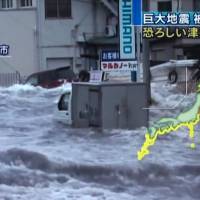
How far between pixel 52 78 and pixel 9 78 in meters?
7.17

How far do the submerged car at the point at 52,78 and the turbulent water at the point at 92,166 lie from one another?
70.9 ft

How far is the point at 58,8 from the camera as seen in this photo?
5134 centimetres

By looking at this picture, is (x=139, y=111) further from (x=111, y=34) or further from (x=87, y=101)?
(x=111, y=34)

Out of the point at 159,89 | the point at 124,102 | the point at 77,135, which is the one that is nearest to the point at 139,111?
the point at 124,102

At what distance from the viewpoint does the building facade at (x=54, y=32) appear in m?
51.0

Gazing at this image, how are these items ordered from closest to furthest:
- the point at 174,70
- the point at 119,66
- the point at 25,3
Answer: the point at 119,66
the point at 174,70
the point at 25,3

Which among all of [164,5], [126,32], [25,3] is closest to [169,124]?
[126,32]

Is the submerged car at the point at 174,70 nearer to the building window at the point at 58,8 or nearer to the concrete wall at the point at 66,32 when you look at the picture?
the concrete wall at the point at 66,32

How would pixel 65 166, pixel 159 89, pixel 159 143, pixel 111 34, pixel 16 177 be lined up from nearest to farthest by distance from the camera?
pixel 16 177, pixel 65 166, pixel 159 143, pixel 159 89, pixel 111 34

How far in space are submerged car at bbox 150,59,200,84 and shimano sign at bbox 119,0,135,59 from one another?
10.3 m

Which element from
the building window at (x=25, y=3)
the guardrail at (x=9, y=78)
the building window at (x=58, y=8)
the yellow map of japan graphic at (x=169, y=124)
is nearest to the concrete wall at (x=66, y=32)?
the building window at (x=58, y=8)

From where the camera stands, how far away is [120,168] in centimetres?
1385

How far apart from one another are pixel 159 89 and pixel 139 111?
638 inches

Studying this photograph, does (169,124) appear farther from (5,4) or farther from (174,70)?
(5,4)
